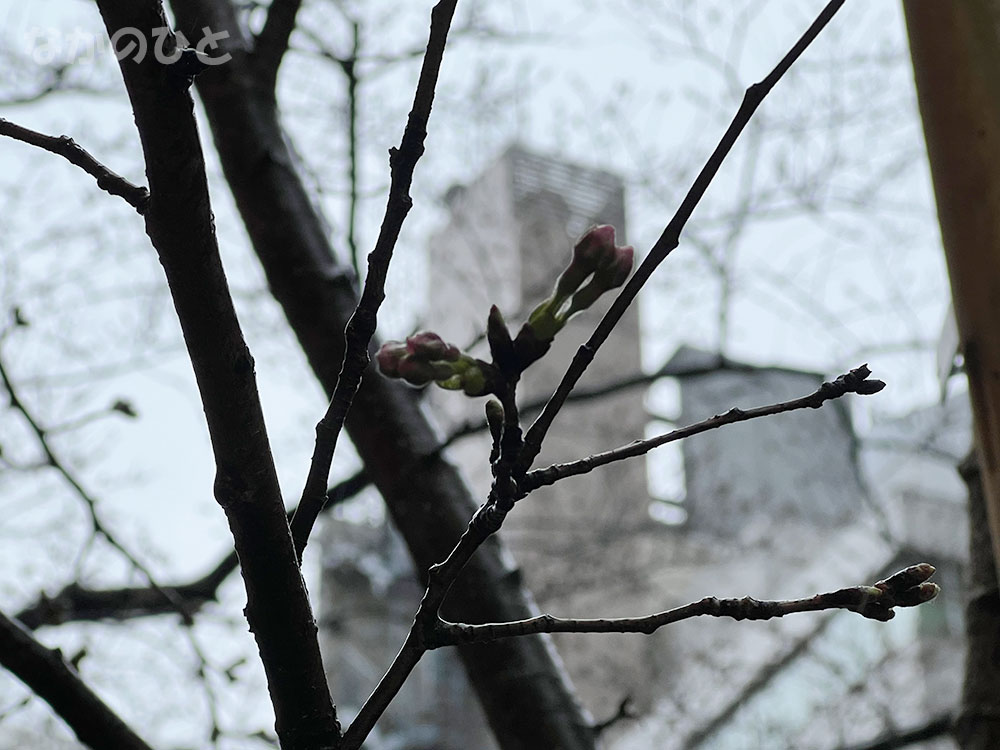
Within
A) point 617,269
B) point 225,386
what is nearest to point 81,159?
point 225,386

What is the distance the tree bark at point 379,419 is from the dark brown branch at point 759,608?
1001 millimetres

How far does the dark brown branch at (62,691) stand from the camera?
1.23 meters

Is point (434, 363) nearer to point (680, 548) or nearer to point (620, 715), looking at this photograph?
point (620, 715)

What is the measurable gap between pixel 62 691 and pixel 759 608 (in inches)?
33.6

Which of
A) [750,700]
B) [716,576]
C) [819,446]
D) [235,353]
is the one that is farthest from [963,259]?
[716,576]

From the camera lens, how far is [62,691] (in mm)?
1261

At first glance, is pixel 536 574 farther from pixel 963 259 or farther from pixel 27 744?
pixel 963 259

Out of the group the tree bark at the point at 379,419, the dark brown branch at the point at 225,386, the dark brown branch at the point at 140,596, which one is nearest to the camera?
the dark brown branch at the point at 225,386

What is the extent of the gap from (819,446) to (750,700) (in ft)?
7.45

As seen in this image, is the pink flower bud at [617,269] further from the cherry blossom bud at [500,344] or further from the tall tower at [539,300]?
the tall tower at [539,300]

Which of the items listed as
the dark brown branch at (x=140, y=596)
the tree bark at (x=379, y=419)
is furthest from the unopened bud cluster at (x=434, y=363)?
the dark brown branch at (x=140, y=596)

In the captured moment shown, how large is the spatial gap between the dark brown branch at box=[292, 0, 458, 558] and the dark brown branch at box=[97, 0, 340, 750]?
0.06 metres

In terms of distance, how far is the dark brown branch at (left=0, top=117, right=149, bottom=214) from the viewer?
0.75 metres

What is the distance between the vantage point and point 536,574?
285 inches
